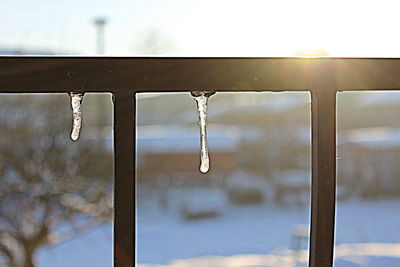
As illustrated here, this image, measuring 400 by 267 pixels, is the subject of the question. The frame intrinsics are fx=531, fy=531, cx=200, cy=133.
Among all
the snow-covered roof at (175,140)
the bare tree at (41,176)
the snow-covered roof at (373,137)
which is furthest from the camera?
the snow-covered roof at (373,137)

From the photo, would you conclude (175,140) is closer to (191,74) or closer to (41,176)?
(41,176)

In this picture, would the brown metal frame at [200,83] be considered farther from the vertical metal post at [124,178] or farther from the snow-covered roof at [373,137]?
the snow-covered roof at [373,137]

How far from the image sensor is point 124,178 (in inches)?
16.3

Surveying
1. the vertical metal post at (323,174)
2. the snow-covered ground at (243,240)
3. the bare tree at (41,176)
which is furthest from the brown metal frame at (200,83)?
the snow-covered ground at (243,240)

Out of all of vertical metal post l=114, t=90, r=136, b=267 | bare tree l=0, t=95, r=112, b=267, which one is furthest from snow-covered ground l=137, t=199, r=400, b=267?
vertical metal post l=114, t=90, r=136, b=267

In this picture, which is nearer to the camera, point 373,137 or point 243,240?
point 243,240

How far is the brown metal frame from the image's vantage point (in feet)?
1.28

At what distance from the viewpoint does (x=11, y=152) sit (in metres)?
6.38

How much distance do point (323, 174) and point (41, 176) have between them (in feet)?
21.2

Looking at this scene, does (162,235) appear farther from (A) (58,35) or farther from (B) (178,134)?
(A) (58,35)

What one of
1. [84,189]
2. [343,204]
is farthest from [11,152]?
[343,204]

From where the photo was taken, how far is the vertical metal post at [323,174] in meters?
0.44

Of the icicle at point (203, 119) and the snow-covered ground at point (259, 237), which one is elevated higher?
the icicle at point (203, 119)

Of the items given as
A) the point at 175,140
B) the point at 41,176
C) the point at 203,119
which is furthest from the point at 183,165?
the point at 203,119
